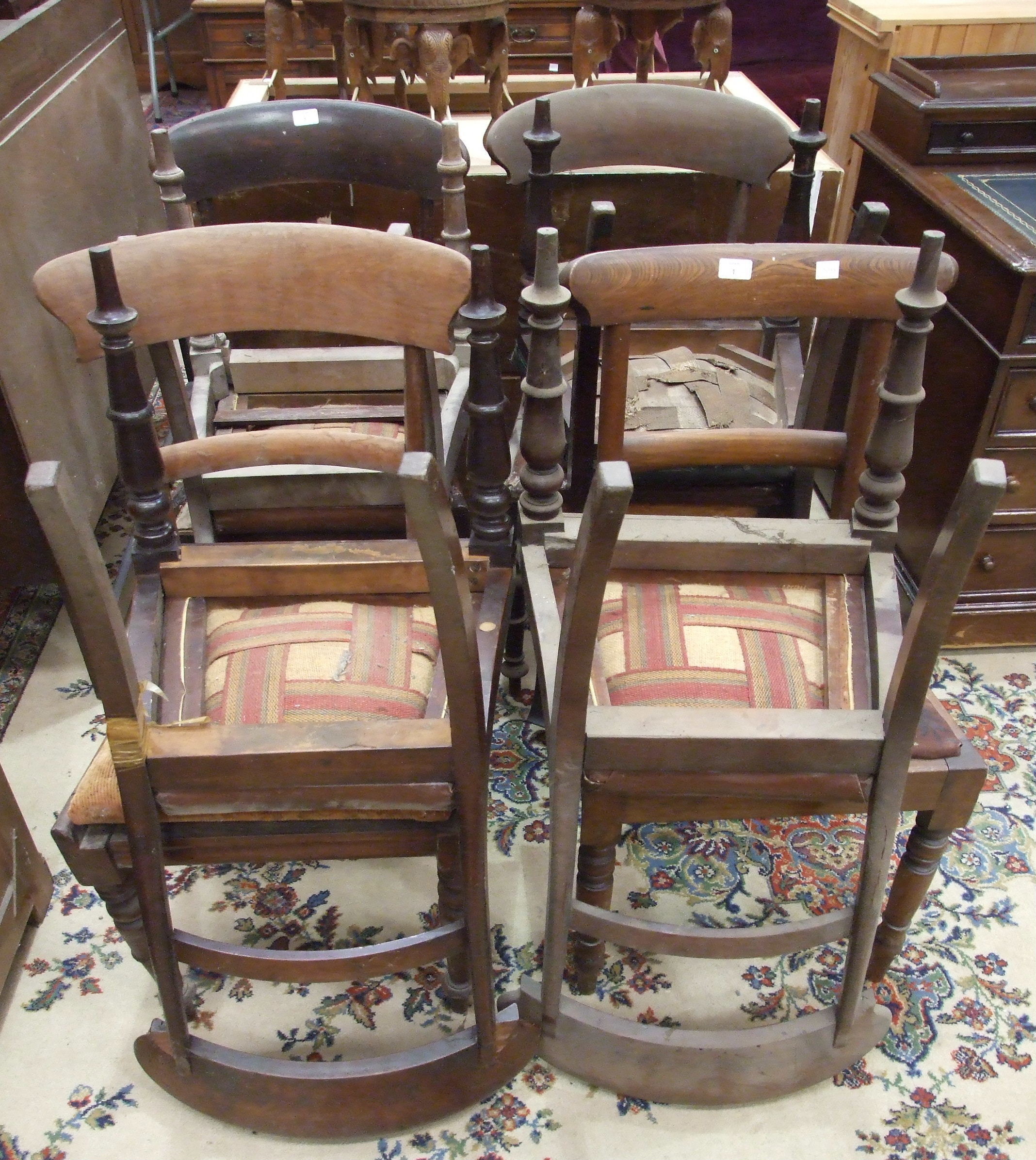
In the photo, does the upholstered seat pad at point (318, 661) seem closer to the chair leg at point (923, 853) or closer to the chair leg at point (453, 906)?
the chair leg at point (453, 906)

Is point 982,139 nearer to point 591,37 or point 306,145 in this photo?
point 591,37

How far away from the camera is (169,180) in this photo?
1739mm

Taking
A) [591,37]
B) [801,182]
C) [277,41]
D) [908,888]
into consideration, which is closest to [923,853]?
[908,888]

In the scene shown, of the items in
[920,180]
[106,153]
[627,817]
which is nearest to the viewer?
[627,817]

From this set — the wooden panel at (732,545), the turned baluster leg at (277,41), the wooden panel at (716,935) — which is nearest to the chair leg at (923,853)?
the wooden panel at (716,935)

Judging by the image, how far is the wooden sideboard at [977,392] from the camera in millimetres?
1885

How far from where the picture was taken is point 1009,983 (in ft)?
5.24

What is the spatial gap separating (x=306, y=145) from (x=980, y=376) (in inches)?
53.5

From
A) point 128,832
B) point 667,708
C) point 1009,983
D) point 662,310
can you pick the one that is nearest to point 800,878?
point 1009,983

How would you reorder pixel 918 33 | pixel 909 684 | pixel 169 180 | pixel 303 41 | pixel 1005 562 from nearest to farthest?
1. pixel 909 684
2. pixel 169 180
3. pixel 1005 562
4. pixel 918 33
5. pixel 303 41

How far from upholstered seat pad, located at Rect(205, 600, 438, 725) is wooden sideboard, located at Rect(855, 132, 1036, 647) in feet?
4.06

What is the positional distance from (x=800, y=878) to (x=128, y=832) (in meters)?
1.14

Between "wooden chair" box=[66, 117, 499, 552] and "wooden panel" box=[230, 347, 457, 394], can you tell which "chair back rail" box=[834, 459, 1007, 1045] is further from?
"wooden panel" box=[230, 347, 457, 394]

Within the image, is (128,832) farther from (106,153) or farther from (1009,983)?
(106,153)
